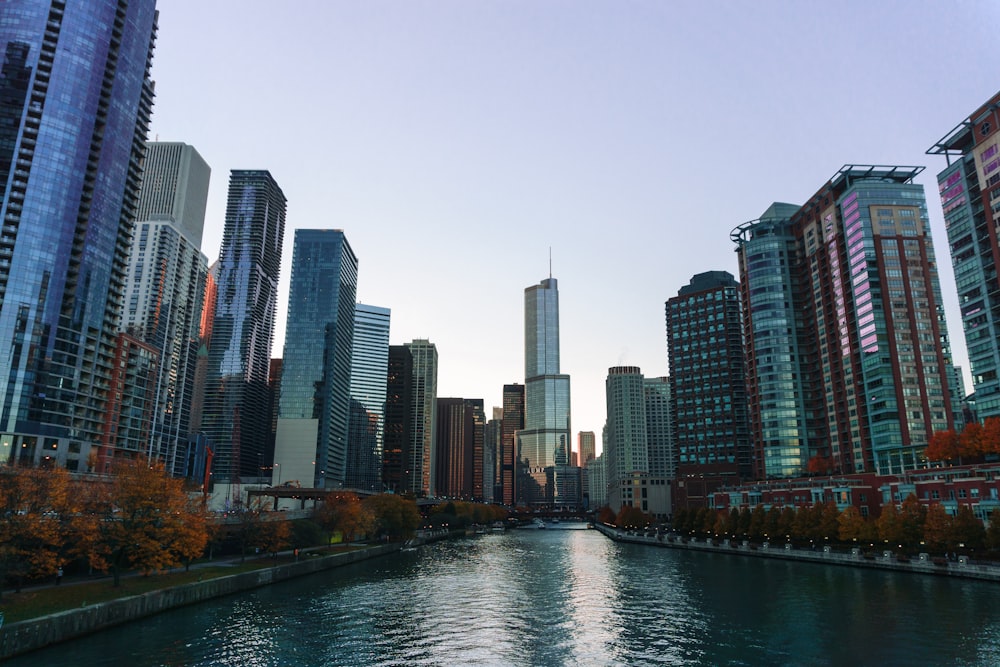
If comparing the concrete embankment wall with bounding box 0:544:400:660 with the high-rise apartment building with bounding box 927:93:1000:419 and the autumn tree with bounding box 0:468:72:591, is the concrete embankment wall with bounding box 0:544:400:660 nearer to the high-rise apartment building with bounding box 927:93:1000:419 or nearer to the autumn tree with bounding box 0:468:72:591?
the autumn tree with bounding box 0:468:72:591

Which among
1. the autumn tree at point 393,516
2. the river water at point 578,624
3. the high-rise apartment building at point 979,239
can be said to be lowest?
the river water at point 578,624

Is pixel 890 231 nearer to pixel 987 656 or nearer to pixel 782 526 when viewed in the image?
pixel 782 526

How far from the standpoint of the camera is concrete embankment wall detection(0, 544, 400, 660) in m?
51.8

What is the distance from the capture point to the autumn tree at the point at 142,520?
2874 inches

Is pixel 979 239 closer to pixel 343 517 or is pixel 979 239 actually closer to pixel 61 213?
pixel 343 517

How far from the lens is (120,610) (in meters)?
63.4

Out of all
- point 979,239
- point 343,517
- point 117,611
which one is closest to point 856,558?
point 979,239

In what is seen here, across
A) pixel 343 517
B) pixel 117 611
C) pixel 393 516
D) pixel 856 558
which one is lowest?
pixel 117 611

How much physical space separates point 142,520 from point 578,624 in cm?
5031

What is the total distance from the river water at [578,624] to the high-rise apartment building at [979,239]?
81.3 metres

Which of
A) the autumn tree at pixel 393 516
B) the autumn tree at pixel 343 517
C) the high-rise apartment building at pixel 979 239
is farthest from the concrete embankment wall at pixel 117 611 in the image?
the high-rise apartment building at pixel 979 239

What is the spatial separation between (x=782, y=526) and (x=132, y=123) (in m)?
207

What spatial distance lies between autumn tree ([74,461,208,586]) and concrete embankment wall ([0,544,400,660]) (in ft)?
16.1

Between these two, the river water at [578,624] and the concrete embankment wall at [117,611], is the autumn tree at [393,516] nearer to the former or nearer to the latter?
the river water at [578,624]
